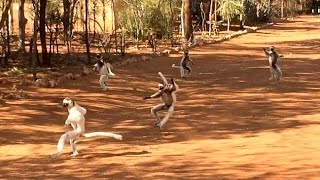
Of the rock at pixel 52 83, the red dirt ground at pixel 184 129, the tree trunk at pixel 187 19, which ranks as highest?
the tree trunk at pixel 187 19

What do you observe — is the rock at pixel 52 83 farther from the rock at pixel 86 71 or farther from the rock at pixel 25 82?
the rock at pixel 86 71

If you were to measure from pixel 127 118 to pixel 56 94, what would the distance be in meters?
4.31

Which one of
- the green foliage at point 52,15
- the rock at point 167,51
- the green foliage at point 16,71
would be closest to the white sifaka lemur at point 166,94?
the green foliage at point 16,71

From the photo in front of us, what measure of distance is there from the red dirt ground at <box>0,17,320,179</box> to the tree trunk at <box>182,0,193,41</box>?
41.4 ft

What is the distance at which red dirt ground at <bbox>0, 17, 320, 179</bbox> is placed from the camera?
31.0ft

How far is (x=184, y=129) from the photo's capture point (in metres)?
13.5

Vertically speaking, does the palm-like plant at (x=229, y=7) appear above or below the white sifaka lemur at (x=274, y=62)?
above

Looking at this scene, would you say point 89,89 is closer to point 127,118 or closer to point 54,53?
point 127,118

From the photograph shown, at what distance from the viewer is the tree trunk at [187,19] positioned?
38.1 m

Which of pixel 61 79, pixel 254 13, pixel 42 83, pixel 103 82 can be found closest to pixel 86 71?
pixel 61 79

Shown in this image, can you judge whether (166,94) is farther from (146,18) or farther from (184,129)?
(146,18)

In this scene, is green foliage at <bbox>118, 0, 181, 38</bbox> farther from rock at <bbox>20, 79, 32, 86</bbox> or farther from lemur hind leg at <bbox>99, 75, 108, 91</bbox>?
lemur hind leg at <bbox>99, 75, 108, 91</bbox>

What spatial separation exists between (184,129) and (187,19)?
1024 inches

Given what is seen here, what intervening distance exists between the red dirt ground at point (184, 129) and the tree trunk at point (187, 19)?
12627 mm
